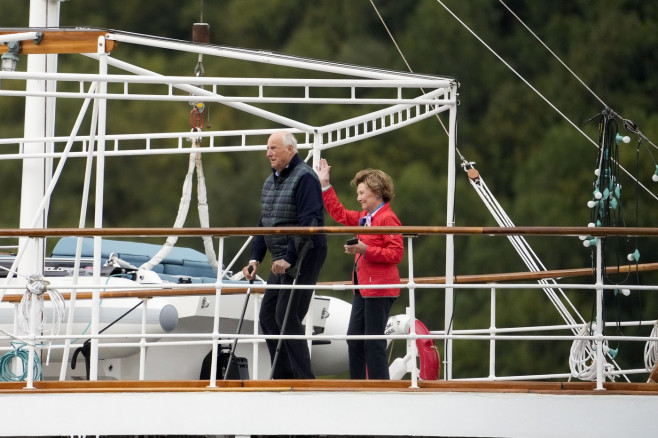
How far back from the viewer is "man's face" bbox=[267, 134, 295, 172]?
26.0 ft

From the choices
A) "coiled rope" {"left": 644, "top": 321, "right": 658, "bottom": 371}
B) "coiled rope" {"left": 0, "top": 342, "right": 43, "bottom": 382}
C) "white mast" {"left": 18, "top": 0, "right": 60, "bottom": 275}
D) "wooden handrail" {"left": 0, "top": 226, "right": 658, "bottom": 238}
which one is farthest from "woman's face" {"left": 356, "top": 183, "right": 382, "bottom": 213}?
"white mast" {"left": 18, "top": 0, "right": 60, "bottom": 275}

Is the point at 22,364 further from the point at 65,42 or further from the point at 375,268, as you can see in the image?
the point at 375,268

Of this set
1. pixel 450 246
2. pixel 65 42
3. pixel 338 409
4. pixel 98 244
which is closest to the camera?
pixel 338 409

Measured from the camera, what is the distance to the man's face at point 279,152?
26.0ft

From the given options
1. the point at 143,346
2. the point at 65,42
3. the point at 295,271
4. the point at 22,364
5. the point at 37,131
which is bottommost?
the point at 22,364

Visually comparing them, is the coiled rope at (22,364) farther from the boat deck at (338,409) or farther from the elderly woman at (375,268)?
the elderly woman at (375,268)

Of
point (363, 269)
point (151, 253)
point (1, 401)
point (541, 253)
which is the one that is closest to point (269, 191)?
point (363, 269)

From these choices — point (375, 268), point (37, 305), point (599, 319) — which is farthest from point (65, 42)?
point (599, 319)

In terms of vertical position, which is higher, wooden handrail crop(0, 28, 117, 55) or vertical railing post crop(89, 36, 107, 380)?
wooden handrail crop(0, 28, 117, 55)

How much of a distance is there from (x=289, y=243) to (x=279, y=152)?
0.55 meters

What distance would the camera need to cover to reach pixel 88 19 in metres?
32.7

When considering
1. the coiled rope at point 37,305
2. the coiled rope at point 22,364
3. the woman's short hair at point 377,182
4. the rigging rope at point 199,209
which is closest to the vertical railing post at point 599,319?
the woman's short hair at point 377,182

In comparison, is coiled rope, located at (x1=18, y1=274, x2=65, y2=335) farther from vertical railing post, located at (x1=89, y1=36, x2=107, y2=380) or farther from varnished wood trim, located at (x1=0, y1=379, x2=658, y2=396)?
varnished wood trim, located at (x1=0, y1=379, x2=658, y2=396)

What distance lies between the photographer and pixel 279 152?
7961mm
